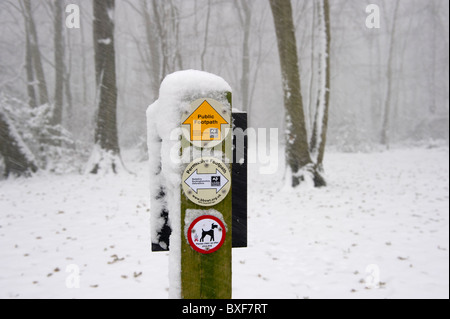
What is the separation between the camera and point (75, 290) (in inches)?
119

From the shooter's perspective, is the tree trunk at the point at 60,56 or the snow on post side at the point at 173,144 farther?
the tree trunk at the point at 60,56

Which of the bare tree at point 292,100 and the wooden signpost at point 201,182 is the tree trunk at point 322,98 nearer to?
the bare tree at point 292,100

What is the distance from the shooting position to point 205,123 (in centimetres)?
114

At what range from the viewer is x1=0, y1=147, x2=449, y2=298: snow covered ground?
3.19 m

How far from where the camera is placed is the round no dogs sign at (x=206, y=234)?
1155 millimetres

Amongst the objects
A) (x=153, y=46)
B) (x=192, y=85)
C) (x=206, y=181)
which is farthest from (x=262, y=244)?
(x=153, y=46)

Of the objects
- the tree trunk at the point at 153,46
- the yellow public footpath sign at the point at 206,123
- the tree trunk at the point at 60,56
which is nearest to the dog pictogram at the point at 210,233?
the yellow public footpath sign at the point at 206,123

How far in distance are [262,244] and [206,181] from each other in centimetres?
361

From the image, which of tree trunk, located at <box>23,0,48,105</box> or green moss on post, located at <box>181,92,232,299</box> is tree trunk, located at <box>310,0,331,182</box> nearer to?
green moss on post, located at <box>181,92,232,299</box>

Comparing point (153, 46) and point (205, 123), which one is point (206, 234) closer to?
point (205, 123)

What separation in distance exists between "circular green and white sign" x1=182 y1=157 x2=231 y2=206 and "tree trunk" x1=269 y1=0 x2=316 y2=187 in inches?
284

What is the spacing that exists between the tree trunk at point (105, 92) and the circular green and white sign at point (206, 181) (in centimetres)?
874

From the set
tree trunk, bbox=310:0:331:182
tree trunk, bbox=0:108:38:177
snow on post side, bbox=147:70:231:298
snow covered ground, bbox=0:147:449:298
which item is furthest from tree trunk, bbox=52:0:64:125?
snow on post side, bbox=147:70:231:298

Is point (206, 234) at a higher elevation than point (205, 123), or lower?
lower
